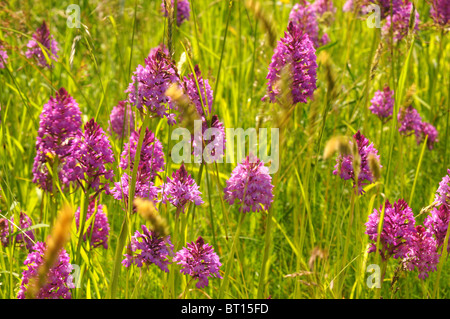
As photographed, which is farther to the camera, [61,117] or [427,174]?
[427,174]

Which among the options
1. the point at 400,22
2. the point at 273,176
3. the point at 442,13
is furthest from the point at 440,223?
the point at 442,13

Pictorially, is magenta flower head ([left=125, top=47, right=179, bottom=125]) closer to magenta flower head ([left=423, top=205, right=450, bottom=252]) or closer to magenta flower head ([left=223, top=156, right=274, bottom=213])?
magenta flower head ([left=223, top=156, right=274, bottom=213])

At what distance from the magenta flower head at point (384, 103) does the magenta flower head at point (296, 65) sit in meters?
1.41

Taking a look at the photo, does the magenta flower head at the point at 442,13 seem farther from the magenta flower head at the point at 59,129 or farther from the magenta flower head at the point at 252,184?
the magenta flower head at the point at 59,129

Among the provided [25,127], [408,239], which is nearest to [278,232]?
[408,239]

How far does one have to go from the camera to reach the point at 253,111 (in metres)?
3.29

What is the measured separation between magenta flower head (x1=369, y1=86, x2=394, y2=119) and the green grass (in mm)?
116

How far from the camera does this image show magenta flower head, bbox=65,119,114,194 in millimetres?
1898

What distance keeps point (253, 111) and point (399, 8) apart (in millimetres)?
1000

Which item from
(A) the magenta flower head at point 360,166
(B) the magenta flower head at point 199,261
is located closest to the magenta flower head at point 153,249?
(B) the magenta flower head at point 199,261

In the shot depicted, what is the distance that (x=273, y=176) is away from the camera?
2.22 m

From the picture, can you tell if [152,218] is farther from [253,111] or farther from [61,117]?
[253,111]

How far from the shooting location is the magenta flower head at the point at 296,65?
5.70 ft

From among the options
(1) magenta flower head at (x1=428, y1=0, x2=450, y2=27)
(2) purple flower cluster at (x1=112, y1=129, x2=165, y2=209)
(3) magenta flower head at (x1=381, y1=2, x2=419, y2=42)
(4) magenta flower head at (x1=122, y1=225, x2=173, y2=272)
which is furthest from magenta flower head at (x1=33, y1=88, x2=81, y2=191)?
(1) magenta flower head at (x1=428, y1=0, x2=450, y2=27)
